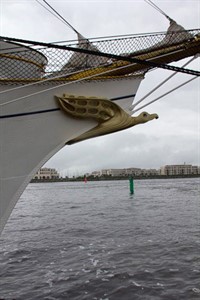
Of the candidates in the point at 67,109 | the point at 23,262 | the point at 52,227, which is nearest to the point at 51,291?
the point at 23,262

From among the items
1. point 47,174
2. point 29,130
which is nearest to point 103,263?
point 29,130

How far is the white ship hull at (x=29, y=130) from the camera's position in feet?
15.8

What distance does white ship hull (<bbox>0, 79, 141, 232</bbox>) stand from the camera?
4805 mm

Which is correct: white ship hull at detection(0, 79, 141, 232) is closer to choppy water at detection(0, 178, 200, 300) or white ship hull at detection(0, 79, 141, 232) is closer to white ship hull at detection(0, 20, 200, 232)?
white ship hull at detection(0, 20, 200, 232)

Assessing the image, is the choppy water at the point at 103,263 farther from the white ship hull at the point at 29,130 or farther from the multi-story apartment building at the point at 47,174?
the multi-story apartment building at the point at 47,174

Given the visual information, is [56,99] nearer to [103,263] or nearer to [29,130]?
[29,130]

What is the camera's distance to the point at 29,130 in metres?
4.88

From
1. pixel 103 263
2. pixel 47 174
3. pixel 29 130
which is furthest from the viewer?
pixel 47 174

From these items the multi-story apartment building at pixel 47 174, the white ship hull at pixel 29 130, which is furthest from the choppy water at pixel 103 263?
the multi-story apartment building at pixel 47 174

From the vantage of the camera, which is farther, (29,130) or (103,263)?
(103,263)

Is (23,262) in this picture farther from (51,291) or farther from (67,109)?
(67,109)

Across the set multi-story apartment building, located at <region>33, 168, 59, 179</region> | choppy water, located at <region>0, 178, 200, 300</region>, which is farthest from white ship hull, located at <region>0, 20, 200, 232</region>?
multi-story apartment building, located at <region>33, 168, 59, 179</region>

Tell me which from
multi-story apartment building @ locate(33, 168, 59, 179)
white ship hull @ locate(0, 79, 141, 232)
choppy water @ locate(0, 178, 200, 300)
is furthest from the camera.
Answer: multi-story apartment building @ locate(33, 168, 59, 179)

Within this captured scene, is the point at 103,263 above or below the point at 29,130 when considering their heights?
below
